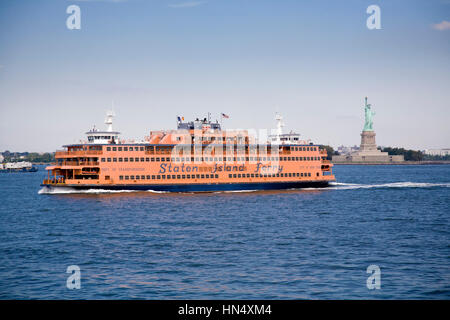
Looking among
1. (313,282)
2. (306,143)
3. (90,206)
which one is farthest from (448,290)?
(306,143)

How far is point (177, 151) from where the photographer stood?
62469mm

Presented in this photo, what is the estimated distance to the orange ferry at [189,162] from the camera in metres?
59.3

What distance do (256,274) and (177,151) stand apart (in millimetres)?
43085

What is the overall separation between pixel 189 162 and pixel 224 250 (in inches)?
1475

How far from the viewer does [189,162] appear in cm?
6256

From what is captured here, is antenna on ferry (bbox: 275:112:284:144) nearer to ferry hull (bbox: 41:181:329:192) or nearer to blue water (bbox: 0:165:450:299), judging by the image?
ferry hull (bbox: 41:181:329:192)

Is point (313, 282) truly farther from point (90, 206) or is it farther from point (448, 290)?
point (90, 206)

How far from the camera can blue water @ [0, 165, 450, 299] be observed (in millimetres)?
18547

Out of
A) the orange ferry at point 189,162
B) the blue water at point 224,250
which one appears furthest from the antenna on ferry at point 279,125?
the blue water at point 224,250

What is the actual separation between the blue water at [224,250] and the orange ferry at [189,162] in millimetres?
10404
